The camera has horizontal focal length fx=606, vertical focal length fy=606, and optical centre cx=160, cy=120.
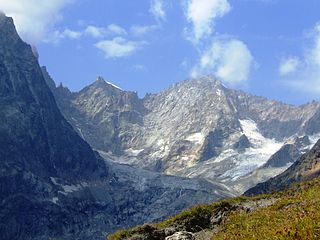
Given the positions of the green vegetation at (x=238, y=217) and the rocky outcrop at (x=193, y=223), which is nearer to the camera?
the green vegetation at (x=238, y=217)

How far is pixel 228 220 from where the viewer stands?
36.3 meters

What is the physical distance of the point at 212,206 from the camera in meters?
41.7

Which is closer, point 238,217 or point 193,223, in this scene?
point 238,217

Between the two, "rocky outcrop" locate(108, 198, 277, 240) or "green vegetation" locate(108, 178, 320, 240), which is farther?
"rocky outcrop" locate(108, 198, 277, 240)

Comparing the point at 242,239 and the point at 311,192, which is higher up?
the point at 311,192

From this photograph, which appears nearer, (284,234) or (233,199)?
(284,234)

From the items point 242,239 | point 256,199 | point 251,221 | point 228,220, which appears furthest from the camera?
point 256,199

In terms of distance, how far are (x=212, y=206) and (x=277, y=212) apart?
355 inches

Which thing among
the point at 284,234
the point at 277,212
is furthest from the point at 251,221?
the point at 284,234

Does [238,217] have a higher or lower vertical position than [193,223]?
higher

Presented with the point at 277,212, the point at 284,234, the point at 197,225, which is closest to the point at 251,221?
the point at 277,212

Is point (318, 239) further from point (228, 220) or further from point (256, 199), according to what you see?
point (256, 199)

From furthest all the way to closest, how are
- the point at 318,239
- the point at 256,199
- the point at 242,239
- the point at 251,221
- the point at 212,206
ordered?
the point at 256,199 < the point at 212,206 < the point at 251,221 < the point at 242,239 < the point at 318,239

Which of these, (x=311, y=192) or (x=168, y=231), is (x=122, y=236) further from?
(x=311, y=192)
